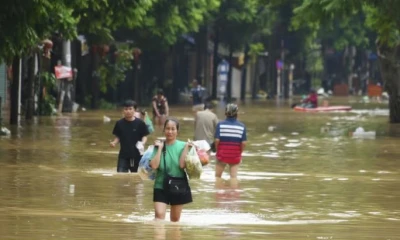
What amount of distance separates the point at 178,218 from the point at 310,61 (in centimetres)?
9881

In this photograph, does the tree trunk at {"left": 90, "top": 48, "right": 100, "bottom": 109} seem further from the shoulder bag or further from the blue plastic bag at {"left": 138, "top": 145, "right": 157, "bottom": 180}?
the shoulder bag

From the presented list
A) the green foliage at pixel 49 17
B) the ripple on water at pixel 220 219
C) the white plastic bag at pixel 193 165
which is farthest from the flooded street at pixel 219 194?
the green foliage at pixel 49 17

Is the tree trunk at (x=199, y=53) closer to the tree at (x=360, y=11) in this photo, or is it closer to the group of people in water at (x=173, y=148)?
Answer: the tree at (x=360, y=11)

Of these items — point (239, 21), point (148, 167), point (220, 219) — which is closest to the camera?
point (148, 167)

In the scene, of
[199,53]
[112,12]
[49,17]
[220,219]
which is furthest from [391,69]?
[199,53]

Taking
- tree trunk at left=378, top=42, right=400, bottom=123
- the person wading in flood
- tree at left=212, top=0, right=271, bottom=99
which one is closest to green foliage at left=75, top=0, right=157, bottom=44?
the person wading in flood

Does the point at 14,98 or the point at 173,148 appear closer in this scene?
the point at 173,148

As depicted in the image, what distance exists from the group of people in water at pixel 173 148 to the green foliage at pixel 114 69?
30.2 meters

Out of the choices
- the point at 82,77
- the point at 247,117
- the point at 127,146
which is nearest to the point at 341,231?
the point at 127,146

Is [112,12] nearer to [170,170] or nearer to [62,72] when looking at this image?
[62,72]

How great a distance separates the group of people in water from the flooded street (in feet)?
0.93

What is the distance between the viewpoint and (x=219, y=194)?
18.2 m

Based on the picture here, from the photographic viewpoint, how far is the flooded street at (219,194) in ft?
45.1

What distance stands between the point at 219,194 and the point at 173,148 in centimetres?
441
